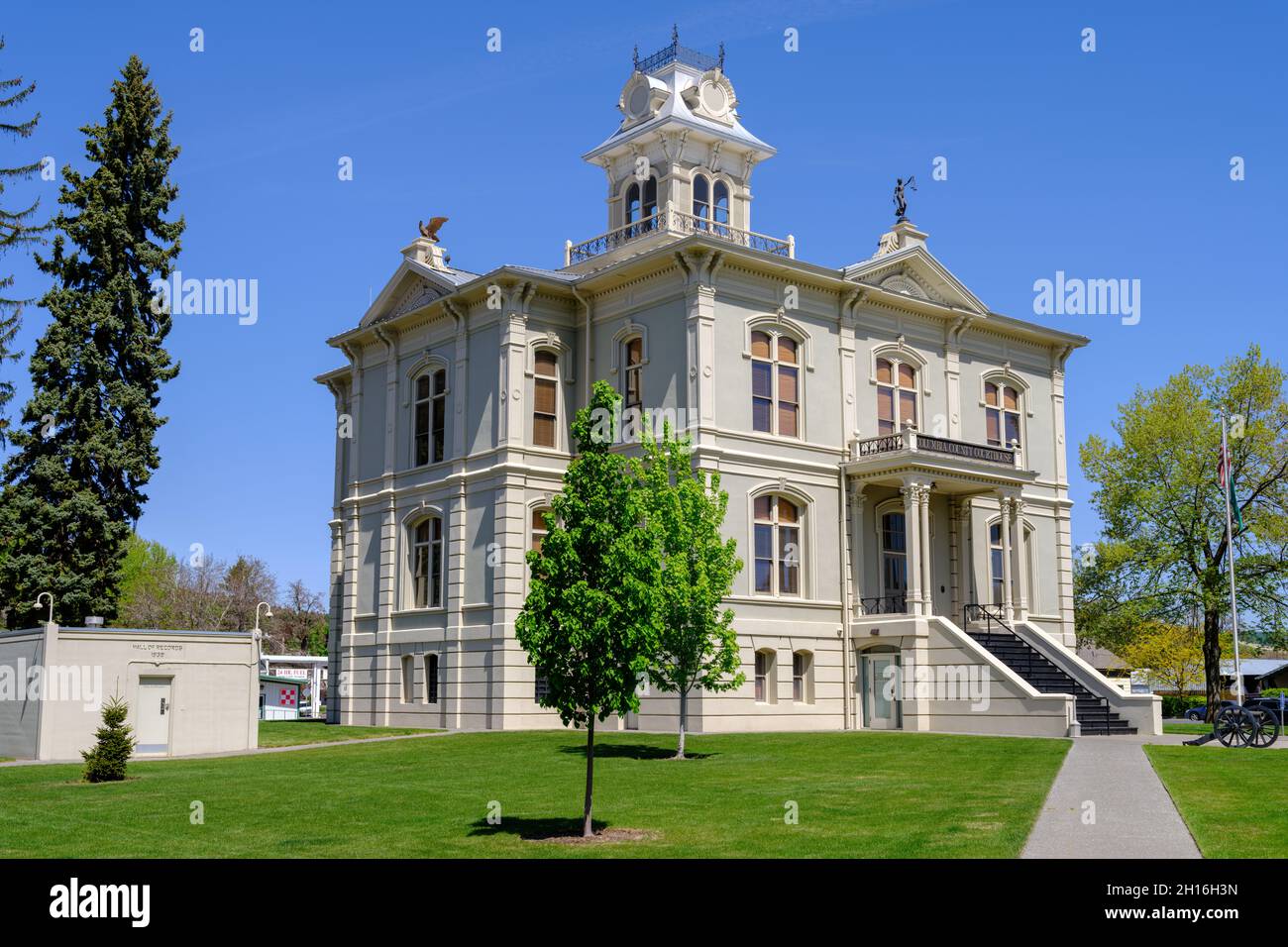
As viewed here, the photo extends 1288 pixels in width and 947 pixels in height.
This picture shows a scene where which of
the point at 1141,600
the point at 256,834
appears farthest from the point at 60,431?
the point at 1141,600

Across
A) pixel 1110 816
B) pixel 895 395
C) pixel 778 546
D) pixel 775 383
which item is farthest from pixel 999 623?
pixel 1110 816

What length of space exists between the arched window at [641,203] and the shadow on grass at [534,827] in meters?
26.7

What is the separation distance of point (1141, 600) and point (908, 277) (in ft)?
53.0

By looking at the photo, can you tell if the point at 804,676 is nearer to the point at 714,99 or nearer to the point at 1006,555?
the point at 1006,555

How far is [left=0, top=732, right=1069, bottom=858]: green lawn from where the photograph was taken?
50.7ft

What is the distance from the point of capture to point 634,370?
125 ft

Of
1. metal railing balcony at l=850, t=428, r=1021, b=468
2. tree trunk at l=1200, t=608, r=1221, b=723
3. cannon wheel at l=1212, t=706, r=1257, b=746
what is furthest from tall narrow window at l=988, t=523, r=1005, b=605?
cannon wheel at l=1212, t=706, r=1257, b=746

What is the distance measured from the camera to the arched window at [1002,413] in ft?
142

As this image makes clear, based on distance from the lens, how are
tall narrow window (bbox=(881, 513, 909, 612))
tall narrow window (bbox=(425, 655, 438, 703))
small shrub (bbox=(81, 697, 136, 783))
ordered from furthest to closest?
tall narrow window (bbox=(425, 655, 438, 703)), tall narrow window (bbox=(881, 513, 909, 612)), small shrub (bbox=(81, 697, 136, 783))

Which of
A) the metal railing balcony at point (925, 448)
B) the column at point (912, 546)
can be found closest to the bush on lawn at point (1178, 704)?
the metal railing balcony at point (925, 448)

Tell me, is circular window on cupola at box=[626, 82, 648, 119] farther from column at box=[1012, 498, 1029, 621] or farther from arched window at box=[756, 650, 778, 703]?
arched window at box=[756, 650, 778, 703]

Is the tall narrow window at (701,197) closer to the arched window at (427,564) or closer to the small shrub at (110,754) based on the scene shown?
the arched window at (427,564)

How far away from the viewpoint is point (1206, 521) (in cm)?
4662

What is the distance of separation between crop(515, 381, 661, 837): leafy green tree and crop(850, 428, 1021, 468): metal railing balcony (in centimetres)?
2084
